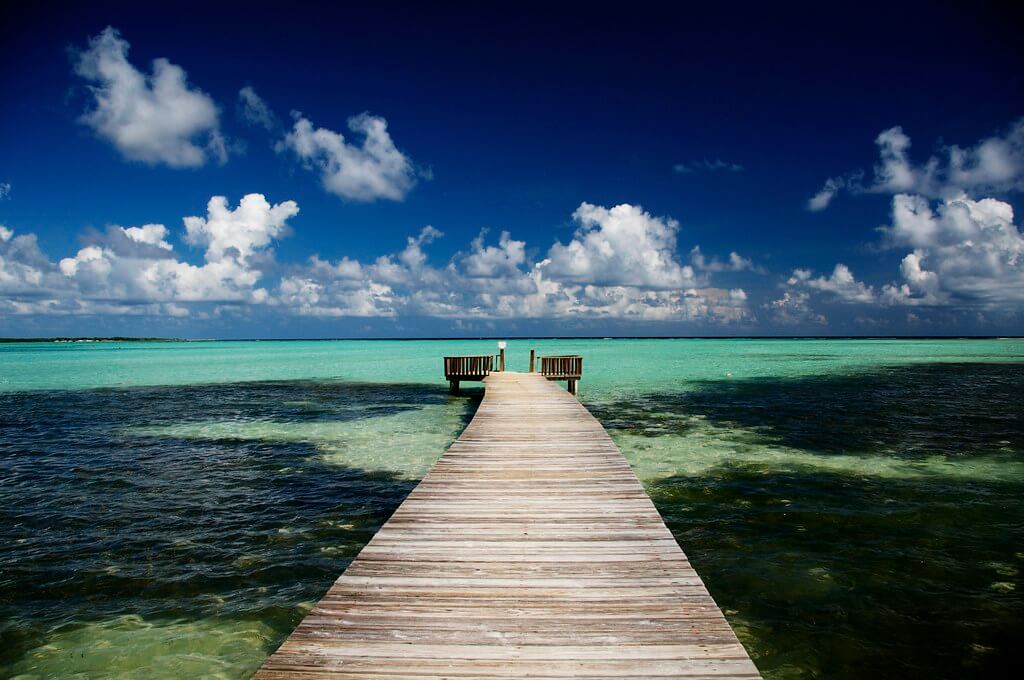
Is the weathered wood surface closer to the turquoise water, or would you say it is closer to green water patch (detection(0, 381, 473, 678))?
the turquoise water

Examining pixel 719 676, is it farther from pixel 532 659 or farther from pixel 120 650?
pixel 120 650

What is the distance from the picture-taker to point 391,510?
33.1 feet

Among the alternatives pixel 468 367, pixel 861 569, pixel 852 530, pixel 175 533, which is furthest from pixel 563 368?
pixel 175 533

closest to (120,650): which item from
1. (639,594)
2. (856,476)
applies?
(639,594)

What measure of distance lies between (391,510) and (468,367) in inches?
760

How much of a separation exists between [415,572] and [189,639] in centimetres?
310

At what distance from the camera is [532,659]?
12.1 ft

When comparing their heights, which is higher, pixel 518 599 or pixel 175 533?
pixel 518 599

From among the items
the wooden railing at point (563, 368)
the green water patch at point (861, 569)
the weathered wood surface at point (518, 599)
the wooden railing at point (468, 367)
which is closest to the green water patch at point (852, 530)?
the green water patch at point (861, 569)

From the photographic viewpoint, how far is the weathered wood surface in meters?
3.63

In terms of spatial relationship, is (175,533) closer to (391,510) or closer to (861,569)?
(391,510)

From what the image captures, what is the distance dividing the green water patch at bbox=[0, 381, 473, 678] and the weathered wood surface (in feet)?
6.71

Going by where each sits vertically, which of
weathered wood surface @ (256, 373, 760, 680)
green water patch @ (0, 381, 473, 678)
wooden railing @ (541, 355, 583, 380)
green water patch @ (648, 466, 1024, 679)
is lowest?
green water patch @ (0, 381, 473, 678)

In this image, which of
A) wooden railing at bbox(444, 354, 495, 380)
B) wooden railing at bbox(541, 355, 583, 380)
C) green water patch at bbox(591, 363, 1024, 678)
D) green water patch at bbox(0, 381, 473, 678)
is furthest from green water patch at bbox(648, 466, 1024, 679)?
wooden railing at bbox(444, 354, 495, 380)
